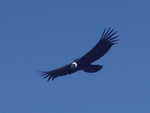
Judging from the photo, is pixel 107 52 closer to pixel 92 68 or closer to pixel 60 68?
pixel 92 68

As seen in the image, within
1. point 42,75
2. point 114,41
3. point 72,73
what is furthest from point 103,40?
point 42,75

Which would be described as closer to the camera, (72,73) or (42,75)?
(72,73)

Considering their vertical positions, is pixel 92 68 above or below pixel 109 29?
below

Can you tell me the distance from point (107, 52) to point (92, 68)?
5.33 feet

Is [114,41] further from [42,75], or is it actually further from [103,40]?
[42,75]

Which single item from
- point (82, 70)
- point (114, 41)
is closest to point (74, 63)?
point (82, 70)

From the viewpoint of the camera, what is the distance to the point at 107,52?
3297 centimetres

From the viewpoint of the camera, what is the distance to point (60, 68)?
34.8 metres

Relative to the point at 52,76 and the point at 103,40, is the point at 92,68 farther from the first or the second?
the point at 52,76

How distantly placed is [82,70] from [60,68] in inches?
102

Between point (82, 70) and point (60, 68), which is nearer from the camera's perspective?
point (82, 70)

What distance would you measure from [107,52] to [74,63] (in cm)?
225

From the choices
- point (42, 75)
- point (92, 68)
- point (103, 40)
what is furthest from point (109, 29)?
point (42, 75)

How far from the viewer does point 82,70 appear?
3262 cm
